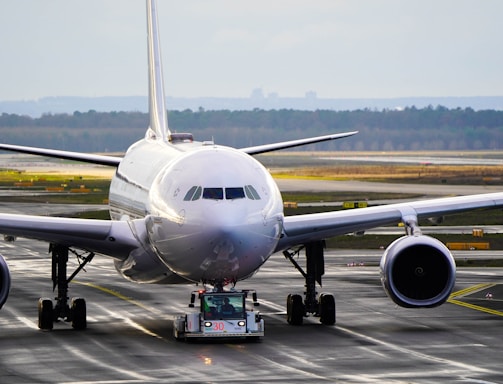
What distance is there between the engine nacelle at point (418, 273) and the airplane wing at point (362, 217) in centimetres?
163

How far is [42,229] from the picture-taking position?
1252 inches

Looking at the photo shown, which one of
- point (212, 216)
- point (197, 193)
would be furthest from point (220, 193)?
point (212, 216)

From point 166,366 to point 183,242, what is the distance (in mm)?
3167

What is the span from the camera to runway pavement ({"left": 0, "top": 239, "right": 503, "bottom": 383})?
25.8 metres

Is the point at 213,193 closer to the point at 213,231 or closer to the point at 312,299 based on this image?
the point at 213,231

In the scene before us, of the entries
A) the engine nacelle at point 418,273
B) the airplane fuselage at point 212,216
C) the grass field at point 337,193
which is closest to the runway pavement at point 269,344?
the engine nacelle at point 418,273

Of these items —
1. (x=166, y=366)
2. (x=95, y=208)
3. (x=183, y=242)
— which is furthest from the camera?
(x=95, y=208)

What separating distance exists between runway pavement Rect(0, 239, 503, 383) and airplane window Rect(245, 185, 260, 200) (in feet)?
10.7

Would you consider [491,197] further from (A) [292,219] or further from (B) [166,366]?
(B) [166,366]

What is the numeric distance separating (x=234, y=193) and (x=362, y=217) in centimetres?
551

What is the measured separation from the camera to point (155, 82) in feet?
148

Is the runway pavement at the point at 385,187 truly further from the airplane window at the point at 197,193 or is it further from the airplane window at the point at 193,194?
the airplane window at the point at 197,193

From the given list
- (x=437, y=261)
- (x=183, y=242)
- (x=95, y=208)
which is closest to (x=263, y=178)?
(x=183, y=242)

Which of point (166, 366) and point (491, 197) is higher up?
point (491, 197)
